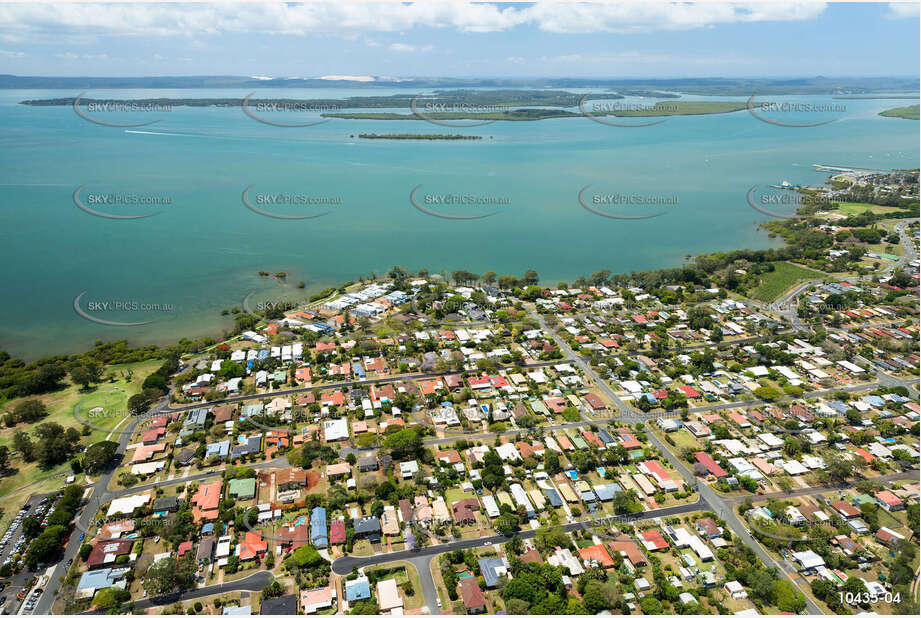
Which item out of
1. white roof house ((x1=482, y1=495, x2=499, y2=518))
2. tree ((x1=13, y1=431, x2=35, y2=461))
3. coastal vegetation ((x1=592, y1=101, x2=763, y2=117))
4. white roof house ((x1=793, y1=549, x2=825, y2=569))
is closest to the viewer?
white roof house ((x1=793, y1=549, x2=825, y2=569))

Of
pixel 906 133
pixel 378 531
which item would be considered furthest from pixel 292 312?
pixel 906 133

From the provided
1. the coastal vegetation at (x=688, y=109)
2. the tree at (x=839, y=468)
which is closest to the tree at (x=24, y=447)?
the tree at (x=839, y=468)

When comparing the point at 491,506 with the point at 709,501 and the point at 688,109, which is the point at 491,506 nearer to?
the point at 709,501

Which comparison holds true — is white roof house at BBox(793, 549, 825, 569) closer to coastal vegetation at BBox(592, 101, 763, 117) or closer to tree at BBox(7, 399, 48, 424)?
tree at BBox(7, 399, 48, 424)

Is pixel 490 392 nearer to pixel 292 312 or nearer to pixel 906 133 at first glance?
pixel 292 312

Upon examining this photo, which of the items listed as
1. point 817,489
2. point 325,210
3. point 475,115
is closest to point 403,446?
point 817,489

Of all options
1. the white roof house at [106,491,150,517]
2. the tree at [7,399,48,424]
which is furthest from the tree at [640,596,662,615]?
the tree at [7,399,48,424]
